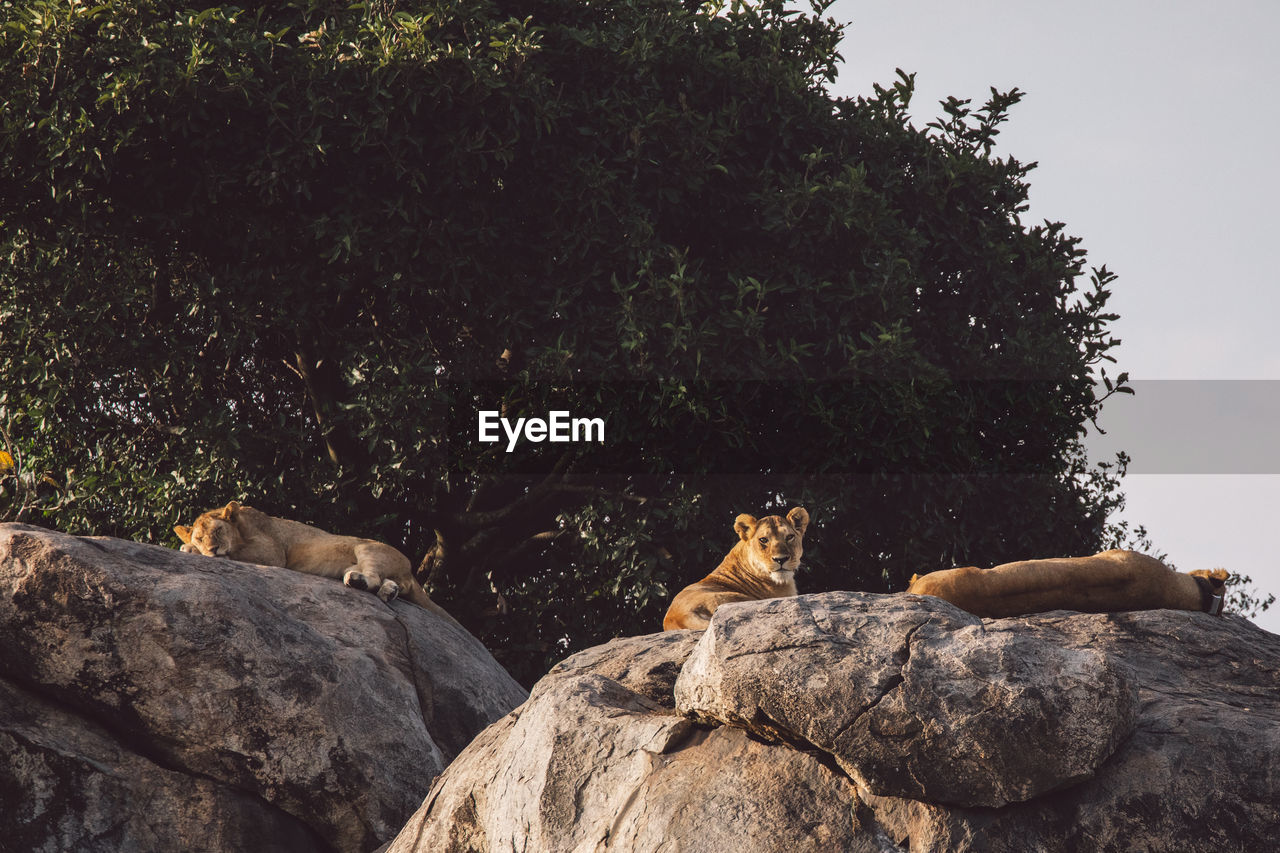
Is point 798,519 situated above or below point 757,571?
above

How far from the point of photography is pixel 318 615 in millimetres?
11680

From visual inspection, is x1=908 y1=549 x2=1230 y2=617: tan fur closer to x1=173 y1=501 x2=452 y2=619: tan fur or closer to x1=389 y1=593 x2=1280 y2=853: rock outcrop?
x1=389 y1=593 x2=1280 y2=853: rock outcrop

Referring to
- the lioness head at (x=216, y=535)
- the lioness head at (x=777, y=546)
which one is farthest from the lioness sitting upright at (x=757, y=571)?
the lioness head at (x=216, y=535)

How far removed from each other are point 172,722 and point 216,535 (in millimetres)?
3027

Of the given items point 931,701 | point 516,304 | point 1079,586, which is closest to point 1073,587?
point 1079,586

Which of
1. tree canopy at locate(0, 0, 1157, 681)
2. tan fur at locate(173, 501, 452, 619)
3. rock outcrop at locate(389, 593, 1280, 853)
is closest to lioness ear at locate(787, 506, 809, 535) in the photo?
tree canopy at locate(0, 0, 1157, 681)

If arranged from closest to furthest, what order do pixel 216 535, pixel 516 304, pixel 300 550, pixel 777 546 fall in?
1. pixel 777 546
2. pixel 216 535
3. pixel 300 550
4. pixel 516 304

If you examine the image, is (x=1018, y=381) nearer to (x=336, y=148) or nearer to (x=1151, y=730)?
(x=336, y=148)

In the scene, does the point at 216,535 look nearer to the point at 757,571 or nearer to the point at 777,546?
the point at 757,571

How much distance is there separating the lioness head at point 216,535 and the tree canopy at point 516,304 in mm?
3586

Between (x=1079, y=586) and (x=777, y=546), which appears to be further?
(x=777, y=546)

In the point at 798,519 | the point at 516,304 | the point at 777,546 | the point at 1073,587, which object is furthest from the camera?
the point at 516,304

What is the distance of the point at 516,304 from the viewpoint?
55.4ft

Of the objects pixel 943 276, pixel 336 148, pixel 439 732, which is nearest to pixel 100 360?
pixel 336 148
